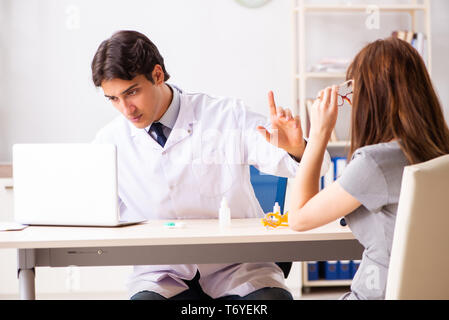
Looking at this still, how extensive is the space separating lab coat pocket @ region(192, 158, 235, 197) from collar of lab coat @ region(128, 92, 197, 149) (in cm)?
11

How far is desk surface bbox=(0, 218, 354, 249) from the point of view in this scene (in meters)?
1.55

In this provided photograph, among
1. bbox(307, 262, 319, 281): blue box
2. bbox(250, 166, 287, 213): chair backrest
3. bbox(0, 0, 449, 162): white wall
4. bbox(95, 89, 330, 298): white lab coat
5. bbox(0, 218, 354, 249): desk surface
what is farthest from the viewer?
bbox(0, 0, 449, 162): white wall

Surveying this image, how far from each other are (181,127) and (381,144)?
0.90 m

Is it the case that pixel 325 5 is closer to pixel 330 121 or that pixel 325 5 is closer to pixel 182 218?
pixel 182 218

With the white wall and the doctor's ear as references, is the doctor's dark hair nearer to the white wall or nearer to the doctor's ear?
the doctor's ear

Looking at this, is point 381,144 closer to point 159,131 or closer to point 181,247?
point 181,247

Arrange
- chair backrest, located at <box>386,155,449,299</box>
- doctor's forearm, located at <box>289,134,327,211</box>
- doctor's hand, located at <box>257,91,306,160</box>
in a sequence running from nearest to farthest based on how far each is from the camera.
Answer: chair backrest, located at <box>386,155,449,299</box> < doctor's forearm, located at <box>289,134,327,211</box> < doctor's hand, located at <box>257,91,306,160</box>

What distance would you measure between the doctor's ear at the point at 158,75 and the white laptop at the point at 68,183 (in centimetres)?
44

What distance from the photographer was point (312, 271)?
3.58 meters

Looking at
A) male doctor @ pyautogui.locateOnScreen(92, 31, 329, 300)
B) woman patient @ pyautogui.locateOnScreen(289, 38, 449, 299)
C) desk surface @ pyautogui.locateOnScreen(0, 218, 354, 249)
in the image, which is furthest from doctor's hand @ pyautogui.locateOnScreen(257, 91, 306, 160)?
woman patient @ pyautogui.locateOnScreen(289, 38, 449, 299)

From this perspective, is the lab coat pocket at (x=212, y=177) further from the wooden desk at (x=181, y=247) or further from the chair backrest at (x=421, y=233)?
the chair backrest at (x=421, y=233)

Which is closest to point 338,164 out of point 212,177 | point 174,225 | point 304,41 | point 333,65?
point 333,65
